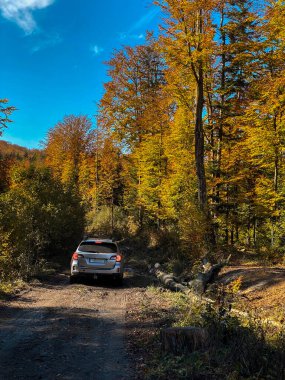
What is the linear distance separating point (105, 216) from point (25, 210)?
1838 centimetres

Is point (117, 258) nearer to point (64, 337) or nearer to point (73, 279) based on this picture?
point (73, 279)

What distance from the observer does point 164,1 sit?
16.1 m

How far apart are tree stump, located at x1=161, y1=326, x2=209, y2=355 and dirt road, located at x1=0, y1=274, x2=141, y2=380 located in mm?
664

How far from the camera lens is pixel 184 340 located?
5.19 meters

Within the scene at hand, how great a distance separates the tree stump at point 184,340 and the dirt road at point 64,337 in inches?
26.1

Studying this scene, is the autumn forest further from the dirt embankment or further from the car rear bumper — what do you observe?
the dirt embankment

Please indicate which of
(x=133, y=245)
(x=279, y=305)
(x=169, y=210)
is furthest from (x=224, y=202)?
(x=279, y=305)

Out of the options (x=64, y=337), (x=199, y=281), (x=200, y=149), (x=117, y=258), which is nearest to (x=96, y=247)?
(x=117, y=258)

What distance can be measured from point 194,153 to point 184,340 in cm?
1582

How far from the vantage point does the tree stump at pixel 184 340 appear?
5094mm

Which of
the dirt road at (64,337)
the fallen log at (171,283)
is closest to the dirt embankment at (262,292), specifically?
the fallen log at (171,283)

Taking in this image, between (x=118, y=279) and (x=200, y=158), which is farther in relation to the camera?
(x=200, y=158)

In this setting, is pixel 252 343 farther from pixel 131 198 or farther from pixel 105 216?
pixel 105 216

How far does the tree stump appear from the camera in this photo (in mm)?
5094
